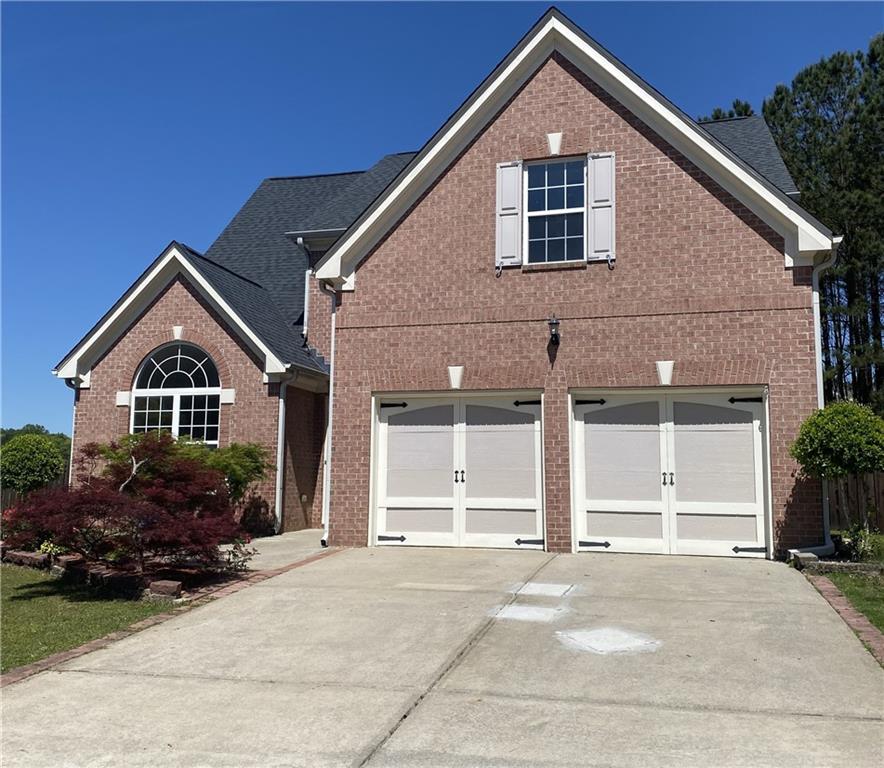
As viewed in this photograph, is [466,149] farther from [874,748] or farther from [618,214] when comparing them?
[874,748]

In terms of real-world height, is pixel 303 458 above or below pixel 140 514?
above

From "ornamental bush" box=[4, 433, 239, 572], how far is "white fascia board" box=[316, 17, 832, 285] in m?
4.68

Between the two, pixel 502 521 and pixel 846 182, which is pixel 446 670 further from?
pixel 846 182

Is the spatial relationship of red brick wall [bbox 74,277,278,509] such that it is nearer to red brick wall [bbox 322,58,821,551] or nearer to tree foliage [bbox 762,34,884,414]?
red brick wall [bbox 322,58,821,551]

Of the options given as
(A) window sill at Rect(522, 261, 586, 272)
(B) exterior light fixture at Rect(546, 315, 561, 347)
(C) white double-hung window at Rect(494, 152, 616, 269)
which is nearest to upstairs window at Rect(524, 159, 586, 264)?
(C) white double-hung window at Rect(494, 152, 616, 269)

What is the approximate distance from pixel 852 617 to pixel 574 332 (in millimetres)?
5802

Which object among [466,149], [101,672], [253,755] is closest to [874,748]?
[253,755]

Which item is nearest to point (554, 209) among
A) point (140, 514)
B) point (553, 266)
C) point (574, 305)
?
point (553, 266)

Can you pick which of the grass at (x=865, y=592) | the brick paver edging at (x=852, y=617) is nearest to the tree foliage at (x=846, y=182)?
the grass at (x=865, y=592)

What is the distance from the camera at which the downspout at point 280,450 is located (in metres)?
14.8

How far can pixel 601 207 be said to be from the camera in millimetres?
12039

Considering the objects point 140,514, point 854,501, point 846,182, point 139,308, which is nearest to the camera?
point 140,514

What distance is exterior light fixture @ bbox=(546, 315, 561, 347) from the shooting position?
11852 millimetres

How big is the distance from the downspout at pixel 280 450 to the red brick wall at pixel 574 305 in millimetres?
2456
